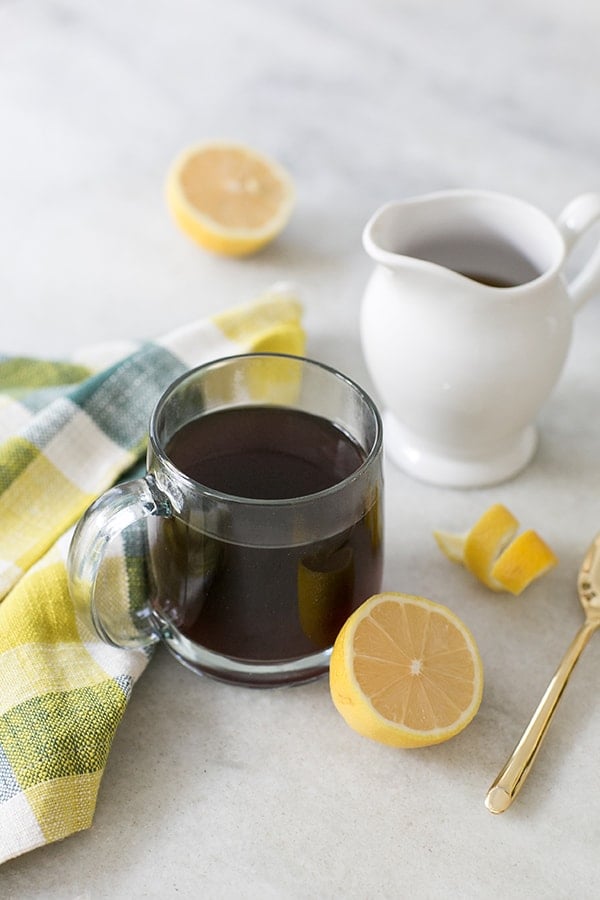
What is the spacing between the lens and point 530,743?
79 cm

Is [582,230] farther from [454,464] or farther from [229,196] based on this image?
[229,196]

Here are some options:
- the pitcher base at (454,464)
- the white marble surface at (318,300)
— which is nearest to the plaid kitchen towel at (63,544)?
the white marble surface at (318,300)

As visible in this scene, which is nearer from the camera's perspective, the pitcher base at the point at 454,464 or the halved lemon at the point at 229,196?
the pitcher base at the point at 454,464

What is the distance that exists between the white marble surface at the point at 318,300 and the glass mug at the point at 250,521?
5 centimetres

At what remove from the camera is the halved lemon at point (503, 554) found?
90 cm

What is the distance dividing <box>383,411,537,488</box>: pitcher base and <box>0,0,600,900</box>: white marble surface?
1 cm

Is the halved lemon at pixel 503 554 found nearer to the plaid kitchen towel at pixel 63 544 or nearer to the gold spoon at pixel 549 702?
the gold spoon at pixel 549 702

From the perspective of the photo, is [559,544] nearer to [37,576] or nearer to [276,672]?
[276,672]

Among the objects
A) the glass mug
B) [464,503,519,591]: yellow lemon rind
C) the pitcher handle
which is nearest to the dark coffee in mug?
the glass mug

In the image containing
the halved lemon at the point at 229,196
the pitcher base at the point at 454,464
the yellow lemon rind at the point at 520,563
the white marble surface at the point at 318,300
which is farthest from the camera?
the halved lemon at the point at 229,196

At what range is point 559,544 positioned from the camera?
38.6 inches

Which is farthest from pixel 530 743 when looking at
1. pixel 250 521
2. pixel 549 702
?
pixel 250 521

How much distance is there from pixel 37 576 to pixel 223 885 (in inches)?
11.5

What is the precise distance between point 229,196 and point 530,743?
798 millimetres
